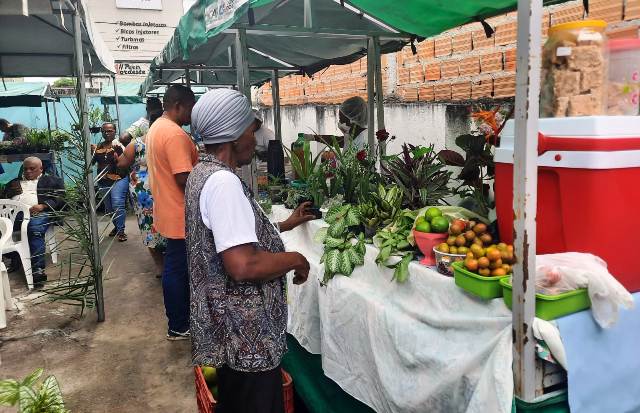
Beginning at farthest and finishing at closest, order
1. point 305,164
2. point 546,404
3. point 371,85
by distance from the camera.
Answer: point 371,85 → point 305,164 → point 546,404

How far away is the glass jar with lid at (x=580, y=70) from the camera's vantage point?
151 centimetres

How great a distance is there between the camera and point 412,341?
73.4 inches

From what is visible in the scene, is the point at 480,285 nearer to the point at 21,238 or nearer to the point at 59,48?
the point at 21,238

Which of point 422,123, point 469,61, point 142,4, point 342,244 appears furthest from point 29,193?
point 142,4

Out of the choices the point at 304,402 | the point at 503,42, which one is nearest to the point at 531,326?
the point at 304,402

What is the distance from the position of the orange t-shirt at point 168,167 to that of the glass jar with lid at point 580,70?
8.59ft

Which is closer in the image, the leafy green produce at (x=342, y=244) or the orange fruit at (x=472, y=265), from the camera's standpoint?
the orange fruit at (x=472, y=265)

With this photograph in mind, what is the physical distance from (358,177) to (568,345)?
1.62m

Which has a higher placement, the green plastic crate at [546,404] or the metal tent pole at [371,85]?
the metal tent pole at [371,85]

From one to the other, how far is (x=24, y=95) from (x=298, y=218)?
10.5 metres

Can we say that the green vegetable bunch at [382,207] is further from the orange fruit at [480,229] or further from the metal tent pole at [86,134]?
the metal tent pole at [86,134]

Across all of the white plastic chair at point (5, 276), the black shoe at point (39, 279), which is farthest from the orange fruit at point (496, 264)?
the black shoe at point (39, 279)

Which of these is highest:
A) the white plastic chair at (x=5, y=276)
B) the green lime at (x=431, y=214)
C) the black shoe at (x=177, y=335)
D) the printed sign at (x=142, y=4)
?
the printed sign at (x=142, y=4)

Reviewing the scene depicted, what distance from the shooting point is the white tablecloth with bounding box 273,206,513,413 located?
5.01ft
